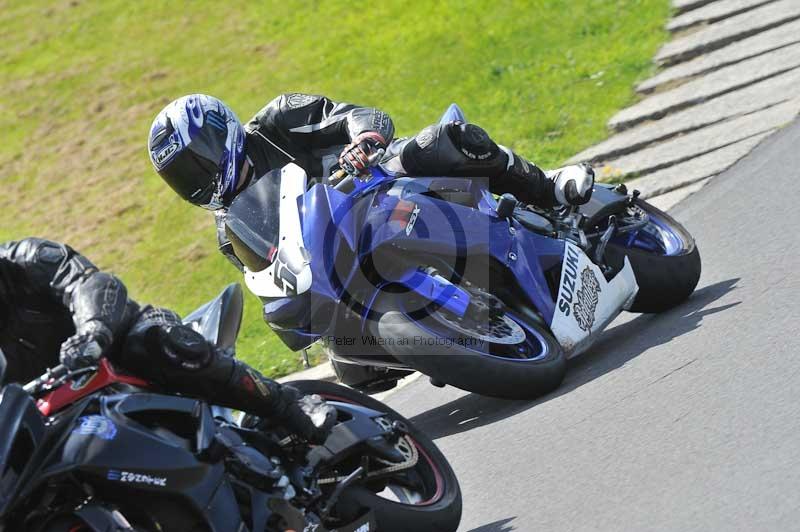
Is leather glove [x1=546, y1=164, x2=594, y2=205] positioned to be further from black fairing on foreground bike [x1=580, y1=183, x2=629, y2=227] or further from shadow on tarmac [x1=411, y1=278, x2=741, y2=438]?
shadow on tarmac [x1=411, y1=278, x2=741, y2=438]

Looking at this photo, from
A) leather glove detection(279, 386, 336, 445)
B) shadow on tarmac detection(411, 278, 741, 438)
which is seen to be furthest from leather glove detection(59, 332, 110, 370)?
shadow on tarmac detection(411, 278, 741, 438)

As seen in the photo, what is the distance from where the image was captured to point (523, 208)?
6867 mm

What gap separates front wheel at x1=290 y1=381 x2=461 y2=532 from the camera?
4.49 meters

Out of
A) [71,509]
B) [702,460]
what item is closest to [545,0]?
[702,460]

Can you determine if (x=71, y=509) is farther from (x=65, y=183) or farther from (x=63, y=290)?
(x=65, y=183)

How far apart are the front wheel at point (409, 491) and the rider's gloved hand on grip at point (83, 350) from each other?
1.14 meters

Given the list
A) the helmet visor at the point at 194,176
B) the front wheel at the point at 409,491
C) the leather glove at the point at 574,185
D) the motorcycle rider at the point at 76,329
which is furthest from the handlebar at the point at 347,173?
the motorcycle rider at the point at 76,329

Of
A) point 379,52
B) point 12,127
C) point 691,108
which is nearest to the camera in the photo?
point 691,108

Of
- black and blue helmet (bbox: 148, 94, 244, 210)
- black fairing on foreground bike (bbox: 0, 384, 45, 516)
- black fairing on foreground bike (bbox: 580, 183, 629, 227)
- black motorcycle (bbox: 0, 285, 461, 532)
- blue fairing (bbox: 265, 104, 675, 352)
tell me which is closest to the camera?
black fairing on foreground bike (bbox: 0, 384, 45, 516)

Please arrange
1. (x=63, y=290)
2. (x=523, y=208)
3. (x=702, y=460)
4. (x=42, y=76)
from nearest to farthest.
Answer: (x=63, y=290)
(x=702, y=460)
(x=523, y=208)
(x=42, y=76)

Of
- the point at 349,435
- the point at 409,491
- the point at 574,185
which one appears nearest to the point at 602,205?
the point at 574,185

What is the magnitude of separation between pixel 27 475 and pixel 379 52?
43.3 feet

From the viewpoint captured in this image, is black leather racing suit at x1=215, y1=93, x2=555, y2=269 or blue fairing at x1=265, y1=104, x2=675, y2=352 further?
black leather racing suit at x1=215, y1=93, x2=555, y2=269

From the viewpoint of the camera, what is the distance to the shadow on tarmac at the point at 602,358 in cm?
611
